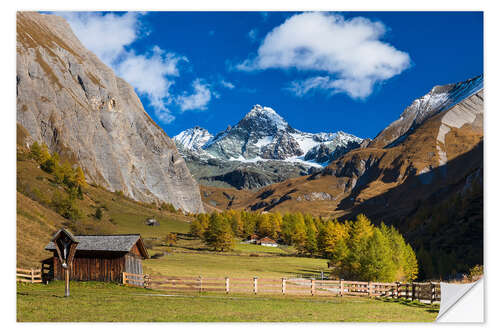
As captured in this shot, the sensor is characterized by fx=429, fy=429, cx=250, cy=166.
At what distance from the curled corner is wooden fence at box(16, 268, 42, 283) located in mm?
23828

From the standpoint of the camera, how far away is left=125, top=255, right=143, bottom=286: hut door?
98.2 ft

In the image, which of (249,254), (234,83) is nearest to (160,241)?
(249,254)

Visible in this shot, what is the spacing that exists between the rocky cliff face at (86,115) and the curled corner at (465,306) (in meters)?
94.4

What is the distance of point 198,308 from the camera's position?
20578 millimetres

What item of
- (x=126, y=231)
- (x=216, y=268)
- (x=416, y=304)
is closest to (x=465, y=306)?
(x=416, y=304)

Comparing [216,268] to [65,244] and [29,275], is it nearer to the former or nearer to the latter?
[29,275]

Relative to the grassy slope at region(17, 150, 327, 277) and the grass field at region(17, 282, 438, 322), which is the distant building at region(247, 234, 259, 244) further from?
the grass field at region(17, 282, 438, 322)

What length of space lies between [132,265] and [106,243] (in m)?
2.42

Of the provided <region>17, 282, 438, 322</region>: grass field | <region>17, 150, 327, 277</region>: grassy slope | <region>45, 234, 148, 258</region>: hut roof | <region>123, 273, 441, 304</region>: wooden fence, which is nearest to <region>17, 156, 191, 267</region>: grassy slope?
<region>17, 150, 327, 277</region>: grassy slope

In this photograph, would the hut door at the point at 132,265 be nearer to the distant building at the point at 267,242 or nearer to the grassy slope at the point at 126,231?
the grassy slope at the point at 126,231

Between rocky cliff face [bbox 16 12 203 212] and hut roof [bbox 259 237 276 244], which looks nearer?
rocky cliff face [bbox 16 12 203 212]

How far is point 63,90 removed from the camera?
127 m

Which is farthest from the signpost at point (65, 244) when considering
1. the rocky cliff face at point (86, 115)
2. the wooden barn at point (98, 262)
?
the rocky cliff face at point (86, 115)

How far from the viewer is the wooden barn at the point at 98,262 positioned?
29625mm
